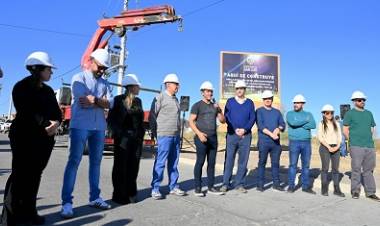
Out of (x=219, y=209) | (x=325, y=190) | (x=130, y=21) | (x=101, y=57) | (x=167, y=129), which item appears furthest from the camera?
(x=130, y=21)

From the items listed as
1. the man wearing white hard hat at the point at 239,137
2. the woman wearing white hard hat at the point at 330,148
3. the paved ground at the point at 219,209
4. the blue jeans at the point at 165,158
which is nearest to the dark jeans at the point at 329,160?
the woman wearing white hard hat at the point at 330,148

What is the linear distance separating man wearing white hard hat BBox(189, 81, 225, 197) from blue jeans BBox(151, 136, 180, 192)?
0.43 meters

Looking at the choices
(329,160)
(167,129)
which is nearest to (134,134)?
(167,129)

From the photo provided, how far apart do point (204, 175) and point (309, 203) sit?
380cm

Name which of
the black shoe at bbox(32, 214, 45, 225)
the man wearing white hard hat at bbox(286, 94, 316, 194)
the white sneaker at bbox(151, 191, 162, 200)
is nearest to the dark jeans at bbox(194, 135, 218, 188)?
the white sneaker at bbox(151, 191, 162, 200)

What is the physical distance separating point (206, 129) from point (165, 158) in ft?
3.15

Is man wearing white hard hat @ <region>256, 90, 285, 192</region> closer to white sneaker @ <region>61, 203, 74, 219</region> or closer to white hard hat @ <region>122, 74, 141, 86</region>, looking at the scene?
white hard hat @ <region>122, 74, 141, 86</region>

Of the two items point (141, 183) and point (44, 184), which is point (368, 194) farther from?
point (44, 184)

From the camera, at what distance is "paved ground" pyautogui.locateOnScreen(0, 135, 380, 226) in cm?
538

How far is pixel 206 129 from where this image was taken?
7523mm

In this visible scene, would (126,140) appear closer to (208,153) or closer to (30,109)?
(208,153)

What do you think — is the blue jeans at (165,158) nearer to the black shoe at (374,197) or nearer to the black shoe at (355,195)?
the black shoe at (355,195)

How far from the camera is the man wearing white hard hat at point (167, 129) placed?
6.96 metres

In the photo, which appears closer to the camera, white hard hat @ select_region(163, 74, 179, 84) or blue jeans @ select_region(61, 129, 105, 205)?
blue jeans @ select_region(61, 129, 105, 205)
